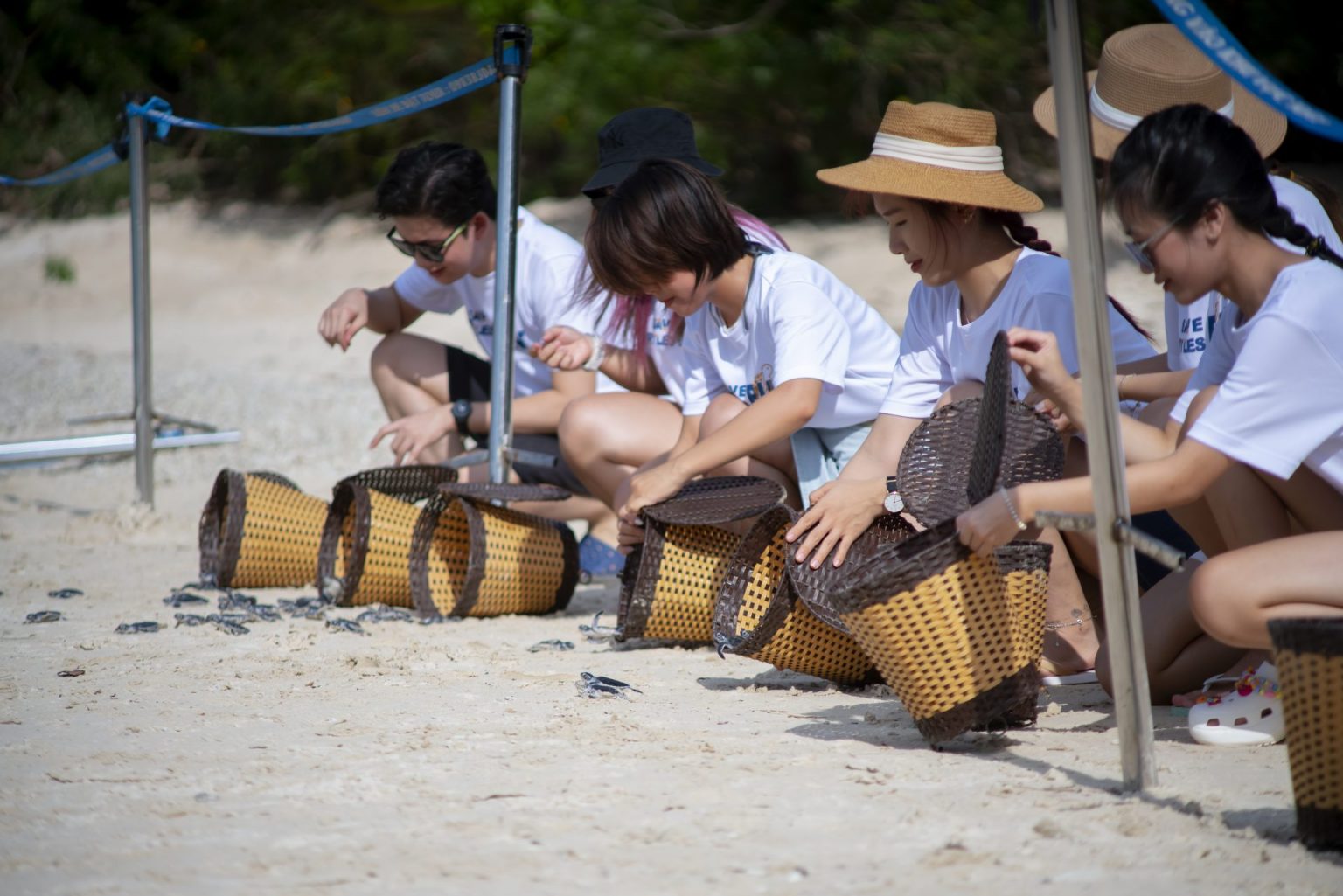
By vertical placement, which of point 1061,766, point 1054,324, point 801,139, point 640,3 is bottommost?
point 1061,766

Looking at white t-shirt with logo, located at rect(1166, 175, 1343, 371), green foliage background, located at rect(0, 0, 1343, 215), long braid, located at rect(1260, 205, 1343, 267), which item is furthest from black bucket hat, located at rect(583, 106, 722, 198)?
green foliage background, located at rect(0, 0, 1343, 215)

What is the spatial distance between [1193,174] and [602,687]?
1.55 metres

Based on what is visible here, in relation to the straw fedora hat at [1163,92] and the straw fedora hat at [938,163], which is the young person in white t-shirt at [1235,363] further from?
the straw fedora hat at [1163,92]

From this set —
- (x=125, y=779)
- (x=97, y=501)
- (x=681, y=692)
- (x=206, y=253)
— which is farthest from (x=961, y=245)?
(x=206, y=253)

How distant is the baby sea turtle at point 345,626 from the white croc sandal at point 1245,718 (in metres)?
2.15

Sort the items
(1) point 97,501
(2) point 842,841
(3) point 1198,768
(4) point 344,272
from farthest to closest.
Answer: (4) point 344,272 → (1) point 97,501 → (3) point 1198,768 → (2) point 842,841

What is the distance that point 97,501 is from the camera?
625cm

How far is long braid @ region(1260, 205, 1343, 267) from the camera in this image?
7.55 feet

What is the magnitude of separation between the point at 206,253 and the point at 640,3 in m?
5.61

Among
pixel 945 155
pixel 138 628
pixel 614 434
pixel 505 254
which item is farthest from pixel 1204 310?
pixel 138 628

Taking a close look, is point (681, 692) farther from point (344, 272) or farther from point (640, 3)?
point (640, 3)

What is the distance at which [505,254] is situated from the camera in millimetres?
4312

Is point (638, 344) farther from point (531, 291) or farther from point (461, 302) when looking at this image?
point (461, 302)

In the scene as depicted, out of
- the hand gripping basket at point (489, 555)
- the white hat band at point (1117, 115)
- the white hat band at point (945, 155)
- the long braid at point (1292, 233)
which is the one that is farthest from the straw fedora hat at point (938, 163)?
the hand gripping basket at point (489, 555)
